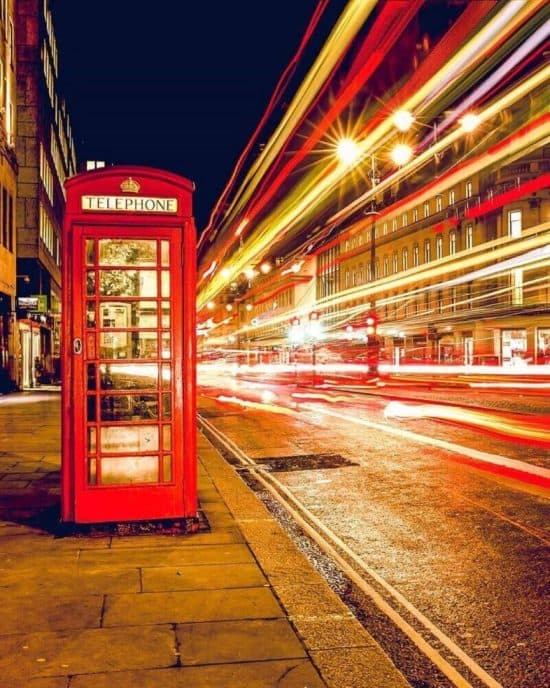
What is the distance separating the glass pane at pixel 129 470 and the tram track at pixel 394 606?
1560 millimetres

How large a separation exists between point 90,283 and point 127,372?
835 mm

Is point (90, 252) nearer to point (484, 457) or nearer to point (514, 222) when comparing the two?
point (484, 457)

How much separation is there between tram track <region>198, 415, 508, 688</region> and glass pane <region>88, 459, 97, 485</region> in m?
2.00

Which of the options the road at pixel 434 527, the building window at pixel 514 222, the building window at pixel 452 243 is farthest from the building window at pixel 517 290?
the road at pixel 434 527

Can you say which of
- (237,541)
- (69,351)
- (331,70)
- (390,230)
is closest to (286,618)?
(237,541)

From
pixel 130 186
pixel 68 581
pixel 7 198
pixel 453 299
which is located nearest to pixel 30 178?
pixel 7 198

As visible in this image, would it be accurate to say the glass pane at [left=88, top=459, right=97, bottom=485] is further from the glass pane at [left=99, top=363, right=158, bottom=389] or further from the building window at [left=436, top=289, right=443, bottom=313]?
the building window at [left=436, top=289, right=443, bottom=313]

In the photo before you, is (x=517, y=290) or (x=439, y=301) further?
(x=439, y=301)

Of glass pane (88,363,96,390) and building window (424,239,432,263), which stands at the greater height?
building window (424,239,432,263)

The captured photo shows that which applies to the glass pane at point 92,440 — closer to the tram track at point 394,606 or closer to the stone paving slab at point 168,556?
the stone paving slab at point 168,556

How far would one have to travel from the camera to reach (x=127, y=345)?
6168mm

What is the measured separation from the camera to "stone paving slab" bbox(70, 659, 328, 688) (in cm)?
333

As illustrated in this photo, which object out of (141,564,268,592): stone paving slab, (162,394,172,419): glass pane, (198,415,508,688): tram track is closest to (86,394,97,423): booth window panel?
(162,394,172,419): glass pane

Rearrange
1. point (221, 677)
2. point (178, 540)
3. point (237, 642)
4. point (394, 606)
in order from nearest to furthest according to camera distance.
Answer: point (221, 677), point (237, 642), point (394, 606), point (178, 540)
